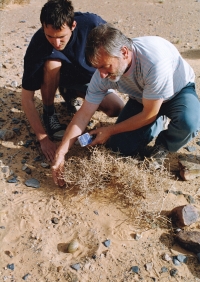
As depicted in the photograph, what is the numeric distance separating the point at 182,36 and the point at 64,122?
12.0 ft

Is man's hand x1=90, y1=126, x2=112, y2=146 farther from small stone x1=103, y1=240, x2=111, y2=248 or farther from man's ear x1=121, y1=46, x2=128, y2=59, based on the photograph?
small stone x1=103, y1=240, x2=111, y2=248

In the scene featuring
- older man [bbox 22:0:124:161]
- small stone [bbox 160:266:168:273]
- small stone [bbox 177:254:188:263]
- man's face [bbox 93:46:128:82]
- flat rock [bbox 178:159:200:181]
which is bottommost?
small stone [bbox 160:266:168:273]

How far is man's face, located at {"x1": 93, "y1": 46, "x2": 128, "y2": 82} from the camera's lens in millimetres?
2486

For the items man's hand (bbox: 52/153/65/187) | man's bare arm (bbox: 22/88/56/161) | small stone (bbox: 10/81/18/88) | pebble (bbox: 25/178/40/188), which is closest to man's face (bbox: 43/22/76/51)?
man's bare arm (bbox: 22/88/56/161)

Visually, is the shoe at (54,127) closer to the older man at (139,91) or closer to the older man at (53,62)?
the older man at (53,62)

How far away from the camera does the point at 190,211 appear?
8.80 feet

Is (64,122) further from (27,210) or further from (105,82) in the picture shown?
(27,210)

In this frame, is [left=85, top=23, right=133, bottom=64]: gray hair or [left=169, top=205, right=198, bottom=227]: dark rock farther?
[left=169, top=205, right=198, bottom=227]: dark rock

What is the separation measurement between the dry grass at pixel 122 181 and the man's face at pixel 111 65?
694mm

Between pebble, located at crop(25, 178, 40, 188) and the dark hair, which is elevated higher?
the dark hair

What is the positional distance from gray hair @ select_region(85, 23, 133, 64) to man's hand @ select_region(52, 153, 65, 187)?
888 millimetres

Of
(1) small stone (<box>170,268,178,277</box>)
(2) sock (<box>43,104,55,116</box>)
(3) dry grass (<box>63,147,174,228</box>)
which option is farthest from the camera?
(2) sock (<box>43,104,55,116</box>)

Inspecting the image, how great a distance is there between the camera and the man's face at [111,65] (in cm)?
249

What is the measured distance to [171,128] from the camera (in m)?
3.02
